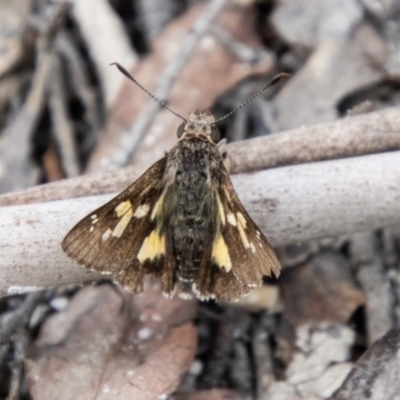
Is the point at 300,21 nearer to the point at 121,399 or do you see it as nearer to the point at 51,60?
the point at 51,60

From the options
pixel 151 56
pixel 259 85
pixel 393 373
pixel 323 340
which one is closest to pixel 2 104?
pixel 151 56

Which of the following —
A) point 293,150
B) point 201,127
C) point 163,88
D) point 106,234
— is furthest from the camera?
point 163,88

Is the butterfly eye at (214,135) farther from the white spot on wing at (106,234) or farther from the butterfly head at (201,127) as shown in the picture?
the white spot on wing at (106,234)

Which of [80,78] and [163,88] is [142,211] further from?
[80,78]

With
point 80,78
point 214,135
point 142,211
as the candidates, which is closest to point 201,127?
point 214,135

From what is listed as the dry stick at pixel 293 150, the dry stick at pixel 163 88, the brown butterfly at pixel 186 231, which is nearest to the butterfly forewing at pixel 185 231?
the brown butterfly at pixel 186 231

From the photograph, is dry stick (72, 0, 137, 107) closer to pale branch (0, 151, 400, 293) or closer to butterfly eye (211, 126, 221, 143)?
butterfly eye (211, 126, 221, 143)

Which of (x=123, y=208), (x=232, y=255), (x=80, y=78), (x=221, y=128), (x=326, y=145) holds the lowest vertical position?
(x=232, y=255)
